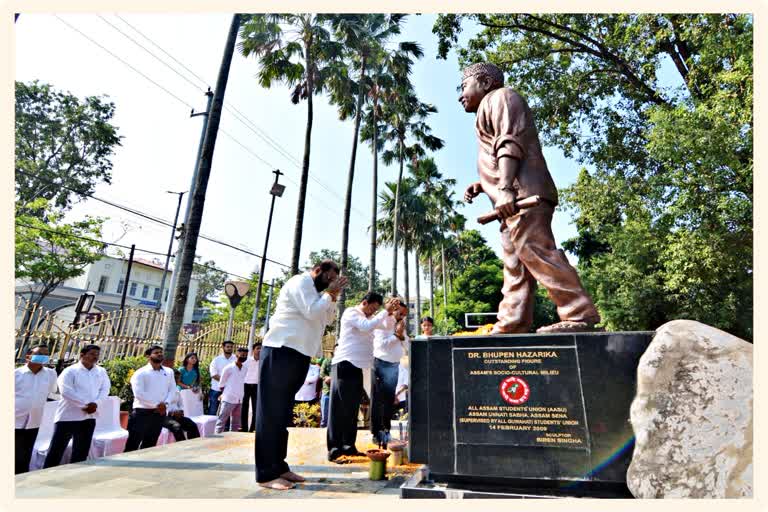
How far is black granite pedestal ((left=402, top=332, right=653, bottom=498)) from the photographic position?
A: 288cm

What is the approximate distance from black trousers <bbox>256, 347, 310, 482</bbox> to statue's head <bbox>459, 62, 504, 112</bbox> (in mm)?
2922

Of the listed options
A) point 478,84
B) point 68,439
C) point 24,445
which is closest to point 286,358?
point 478,84

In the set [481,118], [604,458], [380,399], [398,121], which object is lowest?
[604,458]

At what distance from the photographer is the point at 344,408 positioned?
462cm

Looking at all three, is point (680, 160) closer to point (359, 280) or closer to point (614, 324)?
point (614, 324)

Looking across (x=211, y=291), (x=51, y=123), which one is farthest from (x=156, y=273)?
(x=51, y=123)

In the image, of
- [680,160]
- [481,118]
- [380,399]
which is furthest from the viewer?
[680,160]

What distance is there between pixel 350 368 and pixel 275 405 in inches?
50.9

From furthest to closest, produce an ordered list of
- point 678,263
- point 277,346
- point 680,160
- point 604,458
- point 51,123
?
point 51,123 < point 678,263 < point 680,160 < point 277,346 < point 604,458

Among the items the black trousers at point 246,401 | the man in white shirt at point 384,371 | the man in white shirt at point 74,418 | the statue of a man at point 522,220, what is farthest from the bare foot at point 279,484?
the black trousers at point 246,401

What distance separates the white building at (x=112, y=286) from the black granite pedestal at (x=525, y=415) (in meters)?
35.2

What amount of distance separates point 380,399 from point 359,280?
51677mm

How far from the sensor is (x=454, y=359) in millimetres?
3393

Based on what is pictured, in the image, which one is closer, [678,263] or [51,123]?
[678,263]
